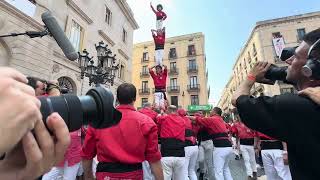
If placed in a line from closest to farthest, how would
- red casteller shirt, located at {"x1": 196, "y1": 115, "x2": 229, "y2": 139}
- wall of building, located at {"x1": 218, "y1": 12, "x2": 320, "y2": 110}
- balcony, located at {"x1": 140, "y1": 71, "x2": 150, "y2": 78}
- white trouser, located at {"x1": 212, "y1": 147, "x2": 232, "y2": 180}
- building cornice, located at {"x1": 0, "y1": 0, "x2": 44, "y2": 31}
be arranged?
white trouser, located at {"x1": 212, "y1": 147, "x2": 232, "y2": 180} → red casteller shirt, located at {"x1": 196, "y1": 115, "x2": 229, "y2": 139} → building cornice, located at {"x1": 0, "y1": 0, "x2": 44, "y2": 31} → wall of building, located at {"x1": 218, "y1": 12, "x2": 320, "y2": 110} → balcony, located at {"x1": 140, "y1": 71, "x2": 150, "y2": 78}

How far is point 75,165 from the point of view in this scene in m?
4.96

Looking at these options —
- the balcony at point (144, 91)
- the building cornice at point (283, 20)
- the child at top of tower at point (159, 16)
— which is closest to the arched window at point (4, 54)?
the child at top of tower at point (159, 16)

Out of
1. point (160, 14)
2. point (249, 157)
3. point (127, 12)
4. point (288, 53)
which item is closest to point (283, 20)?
point (127, 12)

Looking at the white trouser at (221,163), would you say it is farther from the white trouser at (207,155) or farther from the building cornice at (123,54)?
the building cornice at (123,54)

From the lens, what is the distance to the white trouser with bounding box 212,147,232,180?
7434 mm

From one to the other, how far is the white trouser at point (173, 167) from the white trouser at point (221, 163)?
1.62 m

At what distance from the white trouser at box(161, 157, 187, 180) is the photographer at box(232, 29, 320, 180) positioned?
4451 mm

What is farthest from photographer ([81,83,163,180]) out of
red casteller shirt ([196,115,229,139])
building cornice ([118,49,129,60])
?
building cornice ([118,49,129,60])

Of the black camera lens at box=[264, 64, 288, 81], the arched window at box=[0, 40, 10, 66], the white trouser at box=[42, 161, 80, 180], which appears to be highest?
the arched window at box=[0, 40, 10, 66]

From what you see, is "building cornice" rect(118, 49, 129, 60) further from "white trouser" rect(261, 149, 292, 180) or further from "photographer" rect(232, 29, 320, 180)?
"photographer" rect(232, 29, 320, 180)

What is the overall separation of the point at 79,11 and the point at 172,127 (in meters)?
12.4

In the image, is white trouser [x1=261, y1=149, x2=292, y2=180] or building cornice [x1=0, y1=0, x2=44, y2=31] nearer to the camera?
white trouser [x1=261, y1=149, x2=292, y2=180]

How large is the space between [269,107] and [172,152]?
4625 millimetres

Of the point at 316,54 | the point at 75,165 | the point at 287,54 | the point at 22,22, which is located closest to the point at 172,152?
the point at 75,165
